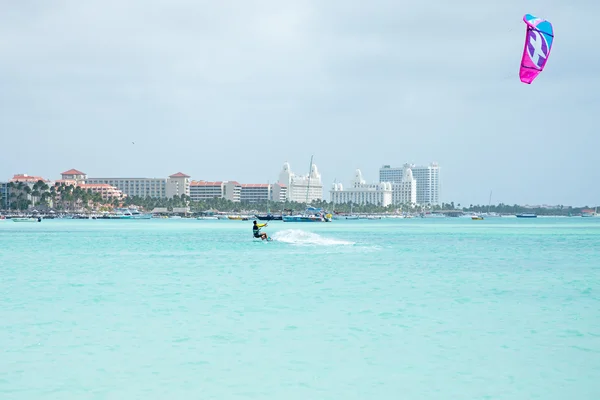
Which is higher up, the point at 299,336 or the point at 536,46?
the point at 536,46

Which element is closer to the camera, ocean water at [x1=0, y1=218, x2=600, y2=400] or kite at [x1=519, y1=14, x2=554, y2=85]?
ocean water at [x1=0, y1=218, x2=600, y2=400]

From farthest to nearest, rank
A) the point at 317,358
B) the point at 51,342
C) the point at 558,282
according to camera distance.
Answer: the point at 558,282
the point at 51,342
the point at 317,358

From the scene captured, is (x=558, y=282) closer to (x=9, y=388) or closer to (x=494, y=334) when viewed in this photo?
(x=494, y=334)

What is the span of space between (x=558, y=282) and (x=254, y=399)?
20.2 m

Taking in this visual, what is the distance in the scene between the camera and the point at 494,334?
16531 millimetres

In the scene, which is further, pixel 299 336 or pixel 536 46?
pixel 536 46

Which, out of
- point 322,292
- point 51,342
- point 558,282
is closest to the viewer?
point 51,342

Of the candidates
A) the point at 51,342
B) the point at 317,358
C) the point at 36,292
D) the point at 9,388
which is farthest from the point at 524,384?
the point at 36,292

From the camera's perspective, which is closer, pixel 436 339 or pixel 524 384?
pixel 524 384

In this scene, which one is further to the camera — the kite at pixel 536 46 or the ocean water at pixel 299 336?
the kite at pixel 536 46

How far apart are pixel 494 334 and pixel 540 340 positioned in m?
1.02

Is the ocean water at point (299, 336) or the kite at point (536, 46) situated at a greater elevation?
the kite at point (536, 46)

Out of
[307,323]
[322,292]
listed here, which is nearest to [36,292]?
[322,292]

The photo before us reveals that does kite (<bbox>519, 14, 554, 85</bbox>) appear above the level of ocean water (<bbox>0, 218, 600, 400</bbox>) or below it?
above
